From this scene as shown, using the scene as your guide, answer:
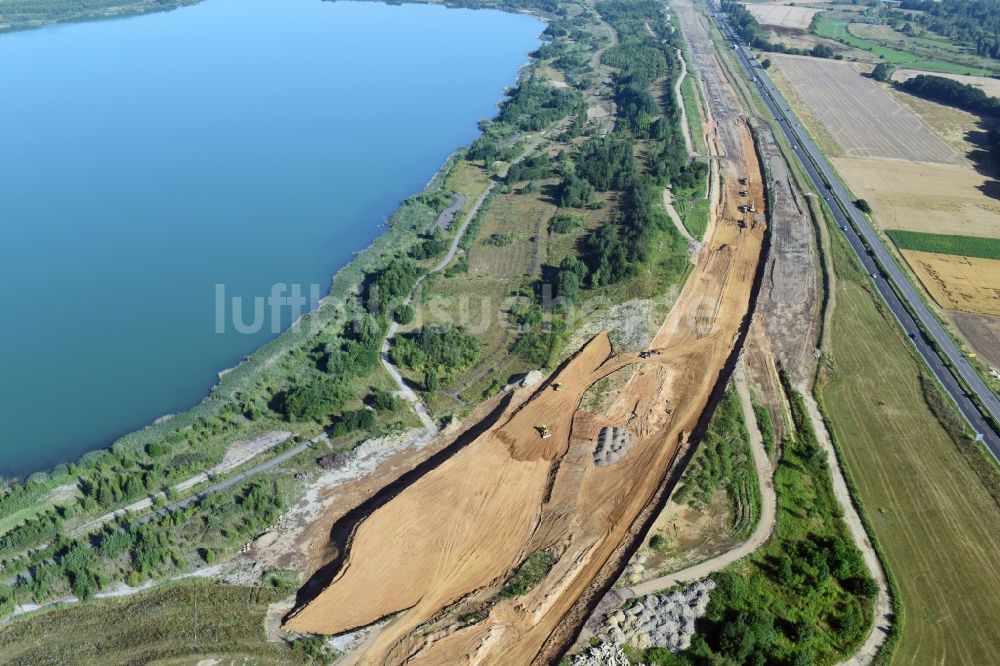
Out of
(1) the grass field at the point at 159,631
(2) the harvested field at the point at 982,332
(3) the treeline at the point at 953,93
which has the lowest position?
(1) the grass field at the point at 159,631

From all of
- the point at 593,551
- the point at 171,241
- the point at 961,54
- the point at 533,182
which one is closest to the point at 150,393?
the point at 171,241

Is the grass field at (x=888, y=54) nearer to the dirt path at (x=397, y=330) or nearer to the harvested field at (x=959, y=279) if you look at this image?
the harvested field at (x=959, y=279)

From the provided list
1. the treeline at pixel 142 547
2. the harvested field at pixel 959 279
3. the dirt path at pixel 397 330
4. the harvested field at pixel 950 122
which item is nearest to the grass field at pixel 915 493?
the harvested field at pixel 959 279

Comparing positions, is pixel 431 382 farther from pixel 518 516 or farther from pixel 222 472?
pixel 222 472

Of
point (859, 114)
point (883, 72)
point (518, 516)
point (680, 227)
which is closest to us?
point (518, 516)

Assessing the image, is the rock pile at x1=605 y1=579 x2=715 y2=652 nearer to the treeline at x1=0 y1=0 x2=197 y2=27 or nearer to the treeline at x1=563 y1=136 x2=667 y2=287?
the treeline at x1=563 y1=136 x2=667 y2=287

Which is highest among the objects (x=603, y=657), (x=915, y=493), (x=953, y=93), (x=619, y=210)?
(x=953, y=93)

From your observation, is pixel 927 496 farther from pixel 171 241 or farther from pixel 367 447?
pixel 171 241

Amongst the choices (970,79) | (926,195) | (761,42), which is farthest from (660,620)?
(761,42)
